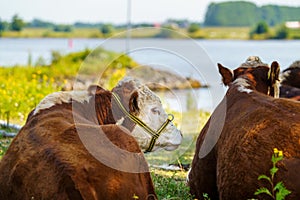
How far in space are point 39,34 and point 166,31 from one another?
100m

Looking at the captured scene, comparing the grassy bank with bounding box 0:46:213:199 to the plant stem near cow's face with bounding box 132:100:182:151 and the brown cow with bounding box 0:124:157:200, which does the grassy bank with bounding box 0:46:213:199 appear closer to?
the plant stem near cow's face with bounding box 132:100:182:151

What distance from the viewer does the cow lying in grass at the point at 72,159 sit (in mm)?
4918

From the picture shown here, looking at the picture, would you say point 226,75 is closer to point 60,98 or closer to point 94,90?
point 94,90

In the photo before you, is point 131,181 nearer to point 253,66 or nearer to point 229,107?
point 229,107

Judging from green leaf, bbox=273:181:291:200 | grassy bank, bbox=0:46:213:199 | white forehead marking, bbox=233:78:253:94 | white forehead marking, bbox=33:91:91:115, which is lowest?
grassy bank, bbox=0:46:213:199

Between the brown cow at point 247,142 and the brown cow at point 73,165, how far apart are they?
2.46 ft

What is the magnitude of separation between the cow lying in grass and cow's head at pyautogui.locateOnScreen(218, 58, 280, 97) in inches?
62.2

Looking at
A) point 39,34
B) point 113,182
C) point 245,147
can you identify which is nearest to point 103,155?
point 113,182

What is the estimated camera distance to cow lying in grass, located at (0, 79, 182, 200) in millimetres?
4918

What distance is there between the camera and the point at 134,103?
6820 millimetres

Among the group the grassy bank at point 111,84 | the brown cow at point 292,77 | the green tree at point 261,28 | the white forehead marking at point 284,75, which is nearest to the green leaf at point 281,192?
the grassy bank at point 111,84

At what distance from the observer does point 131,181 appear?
519cm

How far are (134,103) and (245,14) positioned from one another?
88999 millimetres

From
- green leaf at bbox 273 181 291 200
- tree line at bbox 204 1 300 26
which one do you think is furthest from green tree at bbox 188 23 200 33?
green leaf at bbox 273 181 291 200
